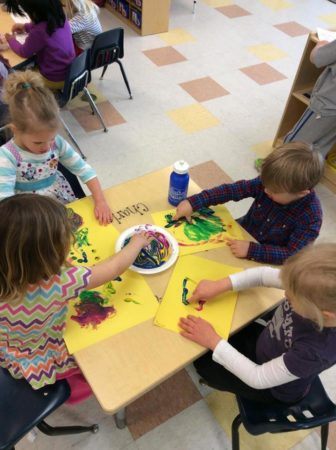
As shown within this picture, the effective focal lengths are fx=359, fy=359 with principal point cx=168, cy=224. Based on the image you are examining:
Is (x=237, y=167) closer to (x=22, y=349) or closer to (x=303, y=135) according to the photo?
(x=303, y=135)

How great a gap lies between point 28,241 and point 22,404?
57 centimetres

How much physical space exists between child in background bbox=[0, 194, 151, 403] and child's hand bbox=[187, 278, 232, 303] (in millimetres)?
209

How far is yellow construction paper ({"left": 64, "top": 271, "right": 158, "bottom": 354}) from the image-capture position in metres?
0.94

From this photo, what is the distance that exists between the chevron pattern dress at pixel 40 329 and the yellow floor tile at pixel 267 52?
3.67 meters

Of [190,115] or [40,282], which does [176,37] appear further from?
[40,282]

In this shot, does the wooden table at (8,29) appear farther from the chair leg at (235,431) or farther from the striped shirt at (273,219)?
the chair leg at (235,431)

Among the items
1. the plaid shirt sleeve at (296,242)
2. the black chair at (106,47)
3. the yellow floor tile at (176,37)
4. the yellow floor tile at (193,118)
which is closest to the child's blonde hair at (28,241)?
the plaid shirt sleeve at (296,242)

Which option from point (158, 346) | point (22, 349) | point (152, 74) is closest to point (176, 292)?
point (158, 346)

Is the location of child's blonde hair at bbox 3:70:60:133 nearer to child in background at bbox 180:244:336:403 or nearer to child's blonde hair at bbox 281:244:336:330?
child in background at bbox 180:244:336:403

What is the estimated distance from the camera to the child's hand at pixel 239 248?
3.83ft

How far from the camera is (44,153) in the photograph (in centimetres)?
133

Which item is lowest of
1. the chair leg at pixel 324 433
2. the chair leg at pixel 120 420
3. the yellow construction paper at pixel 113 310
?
the chair leg at pixel 120 420

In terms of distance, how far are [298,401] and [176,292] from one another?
524 mm

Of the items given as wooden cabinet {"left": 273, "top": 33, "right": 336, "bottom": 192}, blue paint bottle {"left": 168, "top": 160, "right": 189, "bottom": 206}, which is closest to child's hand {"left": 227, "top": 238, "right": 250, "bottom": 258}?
blue paint bottle {"left": 168, "top": 160, "right": 189, "bottom": 206}
